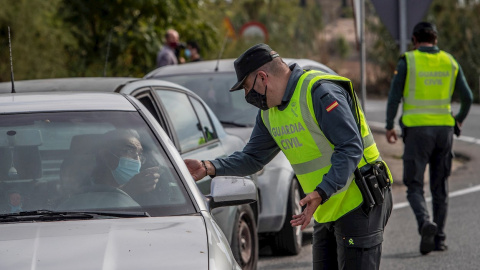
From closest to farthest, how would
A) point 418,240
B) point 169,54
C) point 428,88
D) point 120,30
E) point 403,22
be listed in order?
point 428,88
point 418,240
point 403,22
point 169,54
point 120,30

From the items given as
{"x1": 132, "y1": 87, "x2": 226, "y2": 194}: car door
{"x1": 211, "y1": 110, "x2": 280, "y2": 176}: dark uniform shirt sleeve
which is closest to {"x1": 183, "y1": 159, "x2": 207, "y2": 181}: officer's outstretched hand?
{"x1": 211, "y1": 110, "x2": 280, "y2": 176}: dark uniform shirt sleeve

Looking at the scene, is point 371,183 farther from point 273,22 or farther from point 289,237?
point 273,22

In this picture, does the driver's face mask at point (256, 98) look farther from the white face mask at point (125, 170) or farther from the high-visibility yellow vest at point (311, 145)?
the white face mask at point (125, 170)

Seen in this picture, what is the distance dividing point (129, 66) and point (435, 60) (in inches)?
336

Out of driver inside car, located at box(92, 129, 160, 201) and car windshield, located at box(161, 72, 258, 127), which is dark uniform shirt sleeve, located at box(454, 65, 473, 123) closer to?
car windshield, located at box(161, 72, 258, 127)

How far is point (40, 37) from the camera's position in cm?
1552

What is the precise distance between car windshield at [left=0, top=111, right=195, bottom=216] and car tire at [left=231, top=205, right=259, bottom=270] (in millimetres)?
2060

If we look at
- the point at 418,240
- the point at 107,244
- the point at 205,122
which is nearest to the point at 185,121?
the point at 205,122

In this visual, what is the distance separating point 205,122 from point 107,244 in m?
3.62

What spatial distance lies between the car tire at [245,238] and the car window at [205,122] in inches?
23.6

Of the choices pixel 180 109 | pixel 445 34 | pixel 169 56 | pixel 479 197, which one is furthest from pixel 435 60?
pixel 445 34

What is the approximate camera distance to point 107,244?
404cm

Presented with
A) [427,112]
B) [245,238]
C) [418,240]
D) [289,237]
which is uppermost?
[427,112]

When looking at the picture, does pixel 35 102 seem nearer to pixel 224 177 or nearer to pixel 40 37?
pixel 224 177
